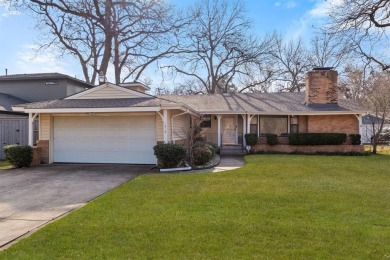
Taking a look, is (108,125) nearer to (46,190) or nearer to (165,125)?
(165,125)

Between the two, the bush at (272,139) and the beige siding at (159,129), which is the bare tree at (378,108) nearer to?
the bush at (272,139)

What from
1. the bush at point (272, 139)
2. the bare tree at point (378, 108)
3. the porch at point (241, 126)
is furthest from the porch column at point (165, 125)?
the bare tree at point (378, 108)

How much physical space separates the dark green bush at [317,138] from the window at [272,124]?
158cm

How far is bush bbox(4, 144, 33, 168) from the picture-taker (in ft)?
40.8

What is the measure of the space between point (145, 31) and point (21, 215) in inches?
869

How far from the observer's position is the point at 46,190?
8117 millimetres

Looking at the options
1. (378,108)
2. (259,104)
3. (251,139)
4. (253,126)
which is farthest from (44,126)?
(378,108)

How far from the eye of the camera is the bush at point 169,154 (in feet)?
37.3

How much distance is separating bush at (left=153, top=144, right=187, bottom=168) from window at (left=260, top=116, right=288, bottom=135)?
971 centimetres

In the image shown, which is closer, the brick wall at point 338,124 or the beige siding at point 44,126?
the beige siding at point 44,126

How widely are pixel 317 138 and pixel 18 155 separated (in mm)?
15179

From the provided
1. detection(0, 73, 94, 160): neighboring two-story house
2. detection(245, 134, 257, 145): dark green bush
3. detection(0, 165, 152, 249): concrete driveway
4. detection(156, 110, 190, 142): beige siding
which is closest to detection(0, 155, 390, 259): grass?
detection(0, 165, 152, 249): concrete driveway

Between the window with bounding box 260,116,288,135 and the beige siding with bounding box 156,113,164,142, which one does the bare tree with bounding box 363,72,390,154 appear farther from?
the beige siding with bounding box 156,113,164,142

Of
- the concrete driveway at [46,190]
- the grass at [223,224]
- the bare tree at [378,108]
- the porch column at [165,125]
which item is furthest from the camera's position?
the bare tree at [378,108]
